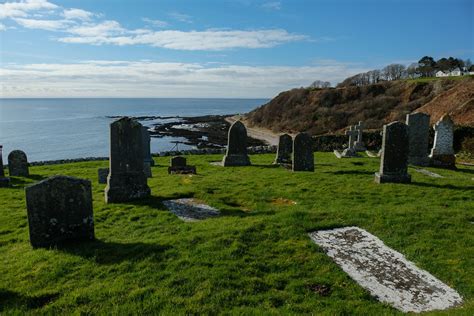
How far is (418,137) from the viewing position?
63.0 ft

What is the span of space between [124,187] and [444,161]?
16.7 meters

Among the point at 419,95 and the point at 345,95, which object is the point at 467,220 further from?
the point at 345,95

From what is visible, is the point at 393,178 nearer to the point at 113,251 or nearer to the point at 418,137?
the point at 418,137

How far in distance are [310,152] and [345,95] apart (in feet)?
226

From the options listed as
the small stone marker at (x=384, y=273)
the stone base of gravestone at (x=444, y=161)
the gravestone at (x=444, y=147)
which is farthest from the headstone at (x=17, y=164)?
the gravestone at (x=444, y=147)

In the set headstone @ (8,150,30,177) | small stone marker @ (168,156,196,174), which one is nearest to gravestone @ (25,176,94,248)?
small stone marker @ (168,156,196,174)

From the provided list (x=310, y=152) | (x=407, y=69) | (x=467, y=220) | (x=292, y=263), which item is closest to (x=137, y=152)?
(x=292, y=263)

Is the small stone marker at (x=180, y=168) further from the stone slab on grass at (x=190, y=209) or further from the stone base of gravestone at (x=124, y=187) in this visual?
the stone slab on grass at (x=190, y=209)

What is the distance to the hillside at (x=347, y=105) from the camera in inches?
2571

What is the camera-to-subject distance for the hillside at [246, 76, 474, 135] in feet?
214

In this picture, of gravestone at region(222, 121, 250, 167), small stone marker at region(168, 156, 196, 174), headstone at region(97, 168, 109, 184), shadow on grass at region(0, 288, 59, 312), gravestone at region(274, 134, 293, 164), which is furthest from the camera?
gravestone at region(274, 134, 293, 164)

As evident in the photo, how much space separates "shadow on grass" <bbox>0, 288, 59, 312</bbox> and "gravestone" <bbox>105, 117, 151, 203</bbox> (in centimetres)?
620

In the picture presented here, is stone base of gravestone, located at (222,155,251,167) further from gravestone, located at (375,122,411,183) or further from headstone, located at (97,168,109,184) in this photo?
gravestone, located at (375,122,411,183)

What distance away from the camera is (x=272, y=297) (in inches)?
227
